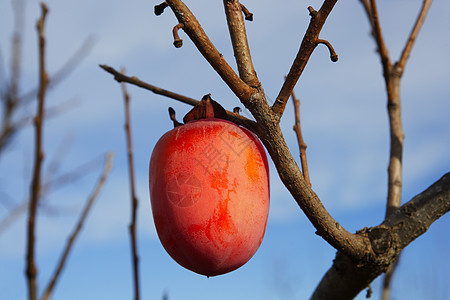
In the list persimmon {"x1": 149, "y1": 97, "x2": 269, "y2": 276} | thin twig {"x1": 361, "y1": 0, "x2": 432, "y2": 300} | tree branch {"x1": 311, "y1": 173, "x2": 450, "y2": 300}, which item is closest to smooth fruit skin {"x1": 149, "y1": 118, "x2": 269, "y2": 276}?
persimmon {"x1": 149, "y1": 97, "x2": 269, "y2": 276}

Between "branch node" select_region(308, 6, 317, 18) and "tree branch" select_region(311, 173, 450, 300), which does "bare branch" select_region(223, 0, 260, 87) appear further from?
"tree branch" select_region(311, 173, 450, 300)

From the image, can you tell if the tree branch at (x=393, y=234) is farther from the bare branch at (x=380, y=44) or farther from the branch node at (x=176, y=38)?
the branch node at (x=176, y=38)

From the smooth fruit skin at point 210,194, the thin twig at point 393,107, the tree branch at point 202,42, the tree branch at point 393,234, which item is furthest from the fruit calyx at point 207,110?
the thin twig at point 393,107

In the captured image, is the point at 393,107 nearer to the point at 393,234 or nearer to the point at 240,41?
the point at 393,234

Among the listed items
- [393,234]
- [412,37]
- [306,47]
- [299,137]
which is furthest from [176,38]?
[412,37]

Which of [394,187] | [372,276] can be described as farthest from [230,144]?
[394,187]

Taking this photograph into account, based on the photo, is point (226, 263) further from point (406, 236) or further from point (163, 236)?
point (406, 236)
